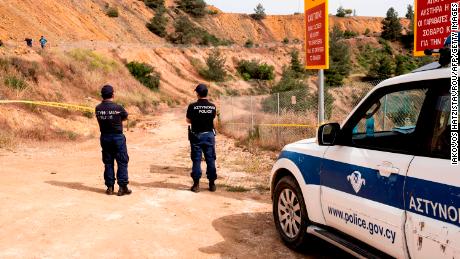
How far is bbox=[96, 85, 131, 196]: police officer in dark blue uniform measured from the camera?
24.0 ft

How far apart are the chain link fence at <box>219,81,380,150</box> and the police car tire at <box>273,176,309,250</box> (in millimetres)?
7023

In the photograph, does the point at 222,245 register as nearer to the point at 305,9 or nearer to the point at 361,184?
the point at 361,184

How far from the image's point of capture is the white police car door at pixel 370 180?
3.34m

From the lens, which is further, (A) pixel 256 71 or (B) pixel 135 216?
(A) pixel 256 71

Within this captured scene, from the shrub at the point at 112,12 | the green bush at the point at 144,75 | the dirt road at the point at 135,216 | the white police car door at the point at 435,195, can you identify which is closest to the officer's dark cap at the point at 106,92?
the dirt road at the point at 135,216

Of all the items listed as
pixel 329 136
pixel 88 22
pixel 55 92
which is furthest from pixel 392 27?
pixel 329 136

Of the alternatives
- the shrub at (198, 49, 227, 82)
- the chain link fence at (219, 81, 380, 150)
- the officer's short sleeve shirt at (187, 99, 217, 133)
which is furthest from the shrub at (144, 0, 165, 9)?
the officer's short sleeve shirt at (187, 99, 217, 133)

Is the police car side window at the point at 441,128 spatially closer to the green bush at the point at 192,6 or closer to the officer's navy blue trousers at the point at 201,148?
the officer's navy blue trousers at the point at 201,148

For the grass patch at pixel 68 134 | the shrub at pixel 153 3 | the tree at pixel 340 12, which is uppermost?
the tree at pixel 340 12

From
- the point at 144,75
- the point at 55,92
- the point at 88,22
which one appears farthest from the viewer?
the point at 88,22

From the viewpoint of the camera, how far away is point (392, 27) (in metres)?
91.1

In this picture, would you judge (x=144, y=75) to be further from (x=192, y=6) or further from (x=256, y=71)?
(x=192, y=6)

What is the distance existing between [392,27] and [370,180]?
96381 millimetres

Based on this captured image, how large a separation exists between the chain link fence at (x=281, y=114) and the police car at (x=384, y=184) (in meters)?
7.55
